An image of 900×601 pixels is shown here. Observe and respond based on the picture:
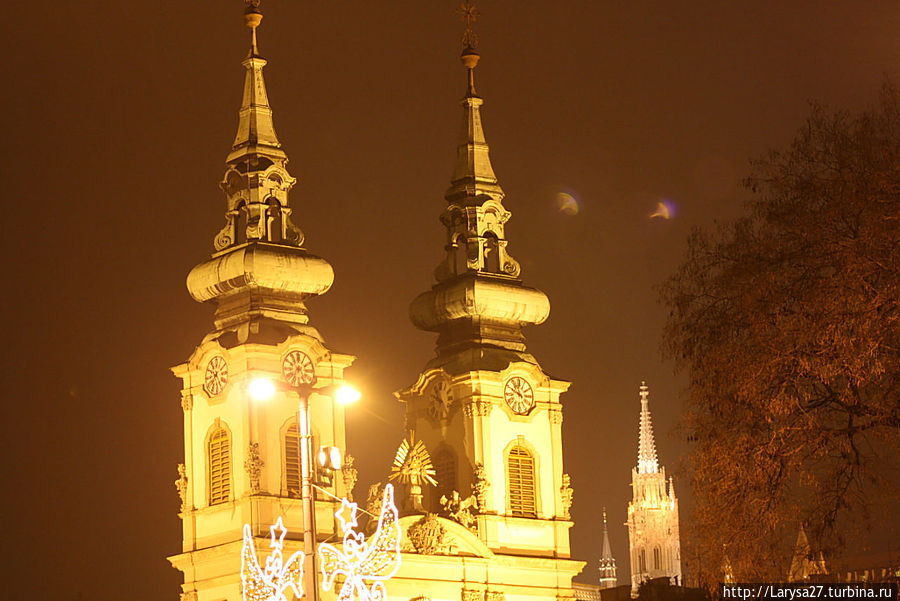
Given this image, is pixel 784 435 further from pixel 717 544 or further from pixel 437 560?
pixel 437 560

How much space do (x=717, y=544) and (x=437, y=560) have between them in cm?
2505

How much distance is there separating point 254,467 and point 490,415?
7427 mm

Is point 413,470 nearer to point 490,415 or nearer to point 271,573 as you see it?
point 490,415

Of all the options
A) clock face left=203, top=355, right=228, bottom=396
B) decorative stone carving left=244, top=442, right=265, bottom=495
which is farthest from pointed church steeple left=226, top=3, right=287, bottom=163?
decorative stone carving left=244, top=442, right=265, bottom=495

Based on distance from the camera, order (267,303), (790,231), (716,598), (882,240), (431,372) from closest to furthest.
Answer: (882,240) < (790,231) < (716,598) < (267,303) < (431,372)

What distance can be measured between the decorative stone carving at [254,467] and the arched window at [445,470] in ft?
21.3

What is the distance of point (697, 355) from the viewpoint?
87.9ft

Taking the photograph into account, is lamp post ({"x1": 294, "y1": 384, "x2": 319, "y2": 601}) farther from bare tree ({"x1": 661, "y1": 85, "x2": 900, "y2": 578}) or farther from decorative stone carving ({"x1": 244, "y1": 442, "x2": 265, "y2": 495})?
decorative stone carving ({"x1": 244, "y1": 442, "x2": 265, "y2": 495})

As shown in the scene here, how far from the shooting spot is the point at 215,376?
163 feet

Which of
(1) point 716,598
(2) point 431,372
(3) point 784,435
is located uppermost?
(2) point 431,372

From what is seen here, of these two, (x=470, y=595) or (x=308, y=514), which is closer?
(x=308, y=514)


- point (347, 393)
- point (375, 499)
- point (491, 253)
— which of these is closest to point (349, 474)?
point (375, 499)

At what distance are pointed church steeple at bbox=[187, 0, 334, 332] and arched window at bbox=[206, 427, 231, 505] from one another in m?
2.48

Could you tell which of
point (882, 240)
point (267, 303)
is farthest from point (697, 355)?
point (267, 303)
